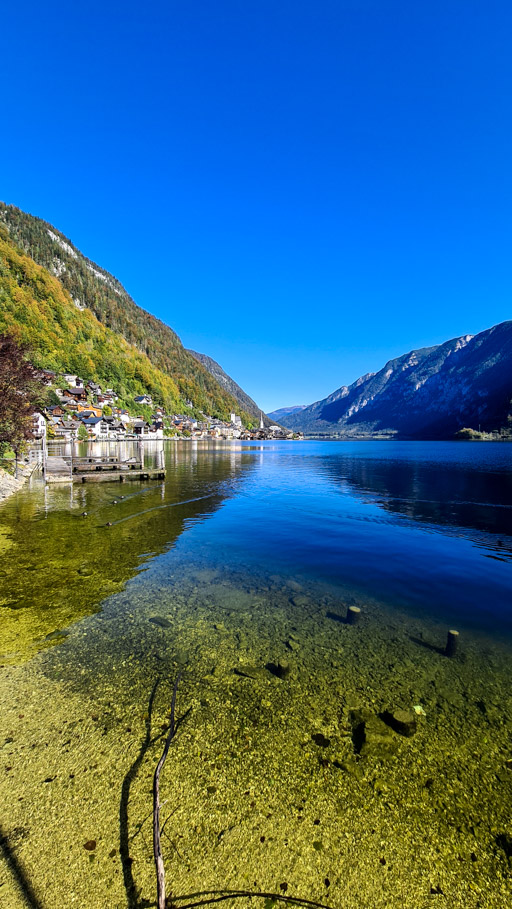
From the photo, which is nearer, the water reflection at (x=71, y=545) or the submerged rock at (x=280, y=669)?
the submerged rock at (x=280, y=669)

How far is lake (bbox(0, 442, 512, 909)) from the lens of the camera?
351 cm

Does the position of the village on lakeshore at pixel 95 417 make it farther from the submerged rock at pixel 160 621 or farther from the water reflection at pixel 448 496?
the submerged rock at pixel 160 621

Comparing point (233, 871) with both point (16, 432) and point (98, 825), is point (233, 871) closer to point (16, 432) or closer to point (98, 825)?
point (98, 825)

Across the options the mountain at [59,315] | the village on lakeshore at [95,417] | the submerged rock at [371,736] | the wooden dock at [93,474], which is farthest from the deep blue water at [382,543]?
the mountain at [59,315]

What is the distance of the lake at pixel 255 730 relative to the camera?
11.5ft

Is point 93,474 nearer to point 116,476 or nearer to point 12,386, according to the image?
point 116,476

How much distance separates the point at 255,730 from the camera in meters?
5.46

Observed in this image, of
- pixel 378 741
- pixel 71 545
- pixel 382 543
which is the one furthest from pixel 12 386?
pixel 378 741

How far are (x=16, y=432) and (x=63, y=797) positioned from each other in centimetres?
2932

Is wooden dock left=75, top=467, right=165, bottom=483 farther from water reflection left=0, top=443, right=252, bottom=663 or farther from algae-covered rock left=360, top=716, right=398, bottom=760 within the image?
algae-covered rock left=360, top=716, right=398, bottom=760

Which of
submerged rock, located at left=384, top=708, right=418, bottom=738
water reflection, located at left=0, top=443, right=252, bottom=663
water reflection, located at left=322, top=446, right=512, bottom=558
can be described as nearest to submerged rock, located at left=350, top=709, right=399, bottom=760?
submerged rock, located at left=384, top=708, right=418, bottom=738

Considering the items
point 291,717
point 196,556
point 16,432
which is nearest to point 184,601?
point 196,556

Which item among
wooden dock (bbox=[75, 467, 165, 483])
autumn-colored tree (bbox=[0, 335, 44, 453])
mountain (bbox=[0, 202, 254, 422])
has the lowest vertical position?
wooden dock (bbox=[75, 467, 165, 483])

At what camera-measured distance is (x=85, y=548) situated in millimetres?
14641
